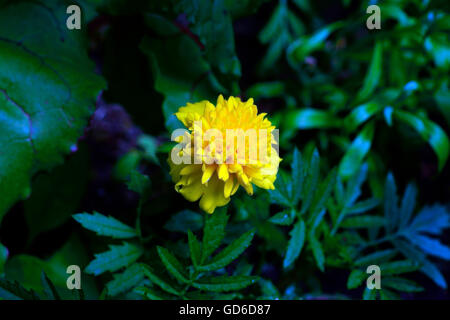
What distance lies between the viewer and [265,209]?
90 cm

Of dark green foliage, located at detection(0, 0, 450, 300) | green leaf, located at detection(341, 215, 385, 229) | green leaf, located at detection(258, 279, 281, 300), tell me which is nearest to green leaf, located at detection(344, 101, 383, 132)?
dark green foliage, located at detection(0, 0, 450, 300)

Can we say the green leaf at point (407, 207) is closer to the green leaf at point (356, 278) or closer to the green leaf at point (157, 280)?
the green leaf at point (356, 278)

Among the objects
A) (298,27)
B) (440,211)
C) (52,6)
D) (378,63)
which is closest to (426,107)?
(378,63)

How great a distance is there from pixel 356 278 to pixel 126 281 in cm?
45

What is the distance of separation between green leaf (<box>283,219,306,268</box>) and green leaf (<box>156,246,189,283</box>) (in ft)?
0.62

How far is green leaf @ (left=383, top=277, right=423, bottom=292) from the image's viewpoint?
0.79 metres

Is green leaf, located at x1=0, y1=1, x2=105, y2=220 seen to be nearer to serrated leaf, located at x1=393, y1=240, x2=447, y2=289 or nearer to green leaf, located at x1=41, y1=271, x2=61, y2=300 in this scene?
green leaf, located at x1=41, y1=271, x2=61, y2=300

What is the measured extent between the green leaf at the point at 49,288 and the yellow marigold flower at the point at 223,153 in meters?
0.29

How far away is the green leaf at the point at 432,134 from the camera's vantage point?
1.08 m

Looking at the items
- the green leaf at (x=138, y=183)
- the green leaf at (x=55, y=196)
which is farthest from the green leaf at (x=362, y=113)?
the green leaf at (x=55, y=196)

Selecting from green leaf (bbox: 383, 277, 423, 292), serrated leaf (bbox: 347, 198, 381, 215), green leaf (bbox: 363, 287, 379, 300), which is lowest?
green leaf (bbox: 363, 287, 379, 300)

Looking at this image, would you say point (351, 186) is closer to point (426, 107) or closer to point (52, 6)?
point (426, 107)

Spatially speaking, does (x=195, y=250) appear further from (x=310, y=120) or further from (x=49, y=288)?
(x=310, y=120)

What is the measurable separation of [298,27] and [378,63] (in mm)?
328
